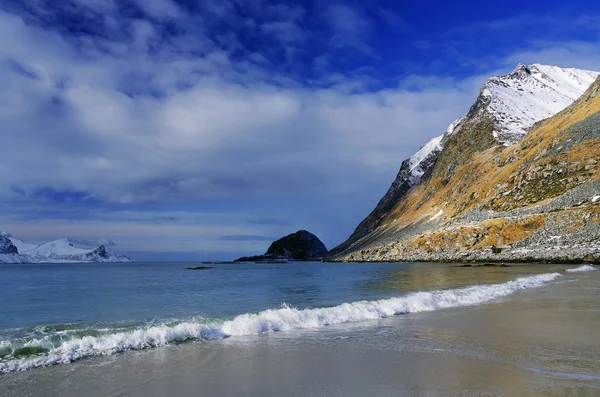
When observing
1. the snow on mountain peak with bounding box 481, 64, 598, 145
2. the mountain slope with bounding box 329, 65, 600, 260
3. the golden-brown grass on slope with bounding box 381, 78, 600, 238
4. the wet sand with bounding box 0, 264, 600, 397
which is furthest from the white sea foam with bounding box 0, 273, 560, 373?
the snow on mountain peak with bounding box 481, 64, 598, 145

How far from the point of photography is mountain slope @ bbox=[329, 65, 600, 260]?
91.2 meters

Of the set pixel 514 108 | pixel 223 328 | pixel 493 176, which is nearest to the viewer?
pixel 223 328

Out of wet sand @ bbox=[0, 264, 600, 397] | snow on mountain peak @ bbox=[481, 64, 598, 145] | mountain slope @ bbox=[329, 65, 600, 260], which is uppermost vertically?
snow on mountain peak @ bbox=[481, 64, 598, 145]

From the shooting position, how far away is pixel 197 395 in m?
Answer: 8.38

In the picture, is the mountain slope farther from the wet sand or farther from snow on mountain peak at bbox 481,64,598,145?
the wet sand

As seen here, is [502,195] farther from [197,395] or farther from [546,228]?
[197,395]

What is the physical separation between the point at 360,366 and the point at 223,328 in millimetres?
7104

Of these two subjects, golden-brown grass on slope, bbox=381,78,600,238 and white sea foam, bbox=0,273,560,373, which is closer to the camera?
white sea foam, bbox=0,273,560,373

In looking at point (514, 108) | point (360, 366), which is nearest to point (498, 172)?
point (514, 108)

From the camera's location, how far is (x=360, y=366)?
10.3 metres

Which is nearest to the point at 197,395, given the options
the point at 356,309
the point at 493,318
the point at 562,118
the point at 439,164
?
the point at 356,309

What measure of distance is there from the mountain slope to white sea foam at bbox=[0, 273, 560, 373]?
66.7m

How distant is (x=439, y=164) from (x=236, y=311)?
170 metres

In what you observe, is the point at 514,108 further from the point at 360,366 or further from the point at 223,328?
the point at 360,366
